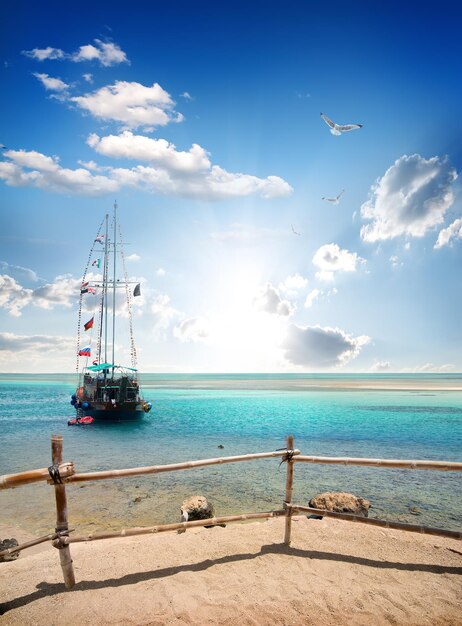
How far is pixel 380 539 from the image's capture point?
6.02 metres

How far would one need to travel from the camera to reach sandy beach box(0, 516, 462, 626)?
4199 millimetres

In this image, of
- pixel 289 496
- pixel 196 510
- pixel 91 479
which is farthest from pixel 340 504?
pixel 91 479

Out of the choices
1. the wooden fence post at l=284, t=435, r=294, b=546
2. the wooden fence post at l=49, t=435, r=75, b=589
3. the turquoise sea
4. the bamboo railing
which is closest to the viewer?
the bamboo railing

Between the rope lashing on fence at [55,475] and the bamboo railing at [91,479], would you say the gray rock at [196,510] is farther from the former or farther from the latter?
the rope lashing on fence at [55,475]

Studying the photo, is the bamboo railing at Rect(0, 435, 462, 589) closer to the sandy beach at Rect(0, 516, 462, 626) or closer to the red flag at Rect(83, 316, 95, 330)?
the sandy beach at Rect(0, 516, 462, 626)

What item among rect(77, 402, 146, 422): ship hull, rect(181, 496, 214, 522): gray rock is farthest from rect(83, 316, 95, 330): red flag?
rect(181, 496, 214, 522): gray rock

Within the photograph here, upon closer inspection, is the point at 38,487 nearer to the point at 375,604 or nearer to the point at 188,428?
the point at 375,604

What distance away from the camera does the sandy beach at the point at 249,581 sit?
13.8 feet

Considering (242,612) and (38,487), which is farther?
(38,487)

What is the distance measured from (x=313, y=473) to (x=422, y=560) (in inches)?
341

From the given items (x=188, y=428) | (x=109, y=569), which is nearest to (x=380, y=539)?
(x=109, y=569)

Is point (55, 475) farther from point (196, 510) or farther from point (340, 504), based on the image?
point (340, 504)

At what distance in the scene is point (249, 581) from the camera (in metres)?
4.80

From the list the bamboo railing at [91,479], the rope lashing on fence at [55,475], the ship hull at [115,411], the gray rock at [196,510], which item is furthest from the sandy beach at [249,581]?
the ship hull at [115,411]
